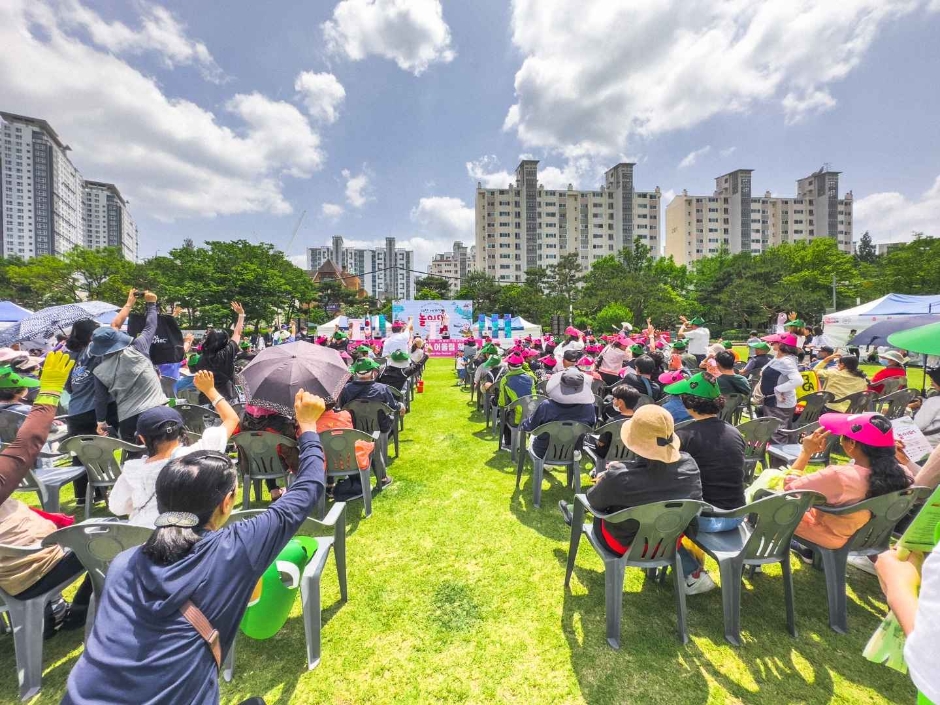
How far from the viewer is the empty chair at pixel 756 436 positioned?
410 cm

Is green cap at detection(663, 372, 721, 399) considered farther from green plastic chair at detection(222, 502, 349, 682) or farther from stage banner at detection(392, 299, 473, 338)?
stage banner at detection(392, 299, 473, 338)

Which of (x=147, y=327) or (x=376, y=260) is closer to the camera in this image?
(x=147, y=327)

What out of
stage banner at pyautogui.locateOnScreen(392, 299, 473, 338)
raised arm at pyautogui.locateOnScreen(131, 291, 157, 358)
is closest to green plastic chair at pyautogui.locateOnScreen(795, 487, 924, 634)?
raised arm at pyautogui.locateOnScreen(131, 291, 157, 358)

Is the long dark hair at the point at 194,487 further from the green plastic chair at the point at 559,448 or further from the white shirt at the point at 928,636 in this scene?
the green plastic chair at the point at 559,448

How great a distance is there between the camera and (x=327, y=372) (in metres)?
3.51

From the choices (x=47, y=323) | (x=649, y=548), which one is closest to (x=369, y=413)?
(x=649, y=548)

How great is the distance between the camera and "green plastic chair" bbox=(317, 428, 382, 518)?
11.9 feet

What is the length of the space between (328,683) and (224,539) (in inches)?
58.8

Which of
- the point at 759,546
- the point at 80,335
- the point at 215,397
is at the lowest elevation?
the point at 759,546

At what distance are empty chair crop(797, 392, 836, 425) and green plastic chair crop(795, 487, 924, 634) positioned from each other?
12.2ft

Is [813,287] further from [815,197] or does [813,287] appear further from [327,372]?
[815,197]

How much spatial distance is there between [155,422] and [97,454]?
6.26 feet

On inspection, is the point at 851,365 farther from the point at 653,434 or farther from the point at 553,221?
the point at 553,221

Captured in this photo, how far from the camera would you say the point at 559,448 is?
4121mm
